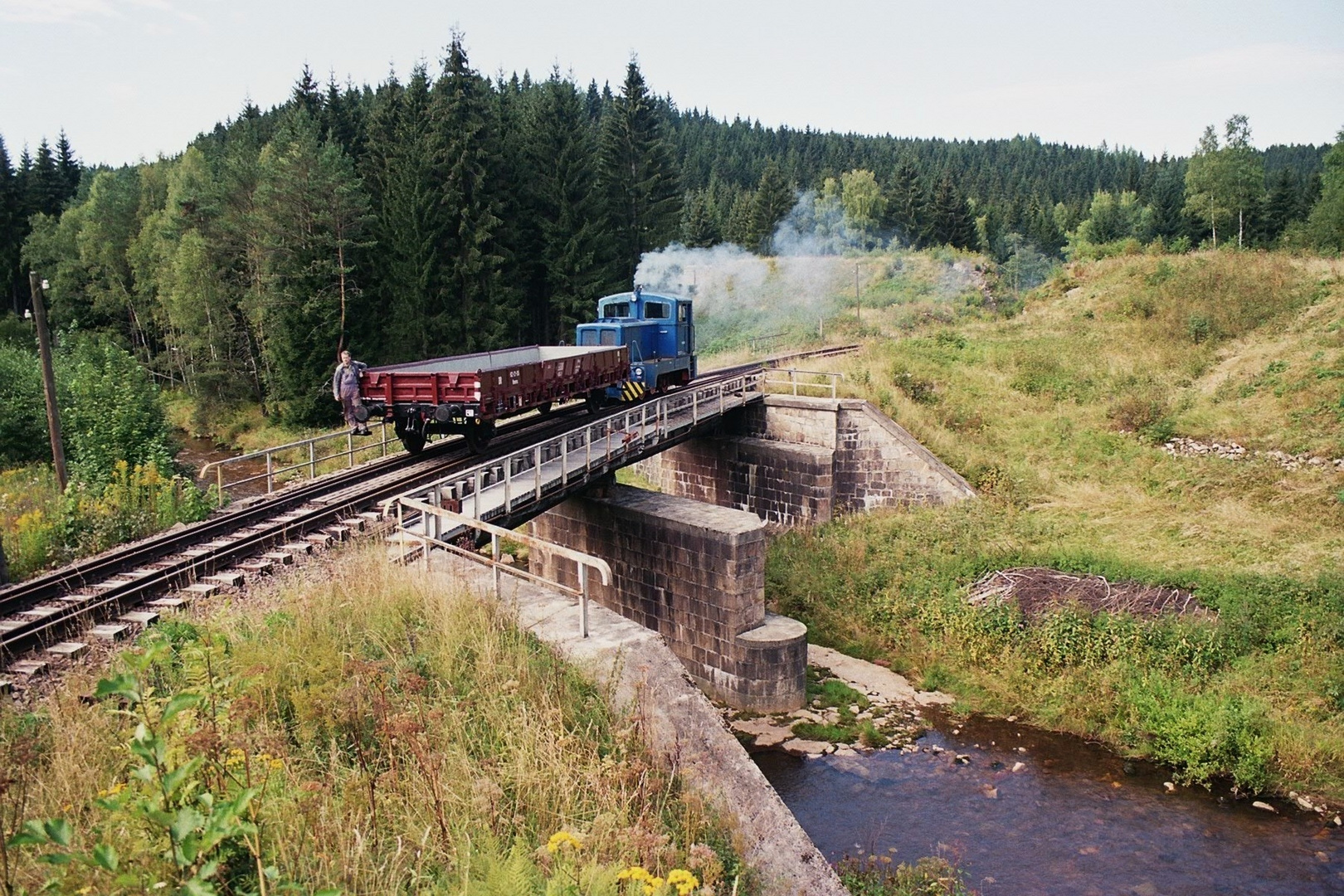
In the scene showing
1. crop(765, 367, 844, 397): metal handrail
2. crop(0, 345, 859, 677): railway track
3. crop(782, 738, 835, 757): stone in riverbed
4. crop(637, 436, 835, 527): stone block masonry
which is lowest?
crop(782, 738, 835, 757): stone in riverbed

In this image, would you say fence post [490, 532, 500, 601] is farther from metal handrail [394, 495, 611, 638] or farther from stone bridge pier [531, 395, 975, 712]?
stone bridge pier [531, 395, 975, 712]

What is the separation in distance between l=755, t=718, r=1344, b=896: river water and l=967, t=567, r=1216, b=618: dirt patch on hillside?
112 inches

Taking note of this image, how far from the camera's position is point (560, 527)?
68.3 feet

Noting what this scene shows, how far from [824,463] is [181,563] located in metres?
16.0

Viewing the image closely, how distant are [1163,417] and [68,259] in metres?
59.1

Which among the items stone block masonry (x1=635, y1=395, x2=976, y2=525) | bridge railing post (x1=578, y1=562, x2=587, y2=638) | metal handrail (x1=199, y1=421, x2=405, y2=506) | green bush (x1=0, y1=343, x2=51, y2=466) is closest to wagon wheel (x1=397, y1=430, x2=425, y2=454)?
metal handrail (x1=199, y1=421, x2=405, y2=506)

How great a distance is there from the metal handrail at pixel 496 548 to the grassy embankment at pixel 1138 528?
33.0 feet

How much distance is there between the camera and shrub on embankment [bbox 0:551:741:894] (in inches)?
159

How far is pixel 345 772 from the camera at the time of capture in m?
5.70

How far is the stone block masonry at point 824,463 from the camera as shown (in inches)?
926

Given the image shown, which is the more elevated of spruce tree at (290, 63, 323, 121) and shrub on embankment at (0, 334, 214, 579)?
spruce tree at (290, 63, 323, 121)

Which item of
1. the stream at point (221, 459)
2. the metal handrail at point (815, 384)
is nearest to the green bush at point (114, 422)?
the stream at point (221, 459)

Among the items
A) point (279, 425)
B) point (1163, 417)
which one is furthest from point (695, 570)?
point (279, 425)

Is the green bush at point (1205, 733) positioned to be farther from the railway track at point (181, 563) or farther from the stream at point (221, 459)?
the stream at point (221, 459)
